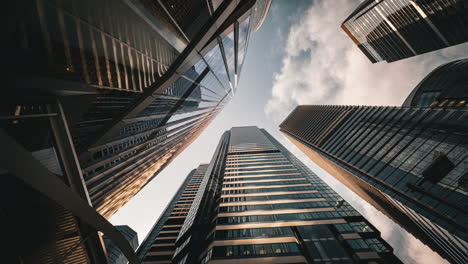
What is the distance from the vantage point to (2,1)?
14.9 feet

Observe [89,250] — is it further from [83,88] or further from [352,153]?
[352,153]

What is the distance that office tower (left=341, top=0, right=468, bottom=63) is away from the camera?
4138 centimetres

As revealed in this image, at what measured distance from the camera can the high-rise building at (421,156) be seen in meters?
21.5

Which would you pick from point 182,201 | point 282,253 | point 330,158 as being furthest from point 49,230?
point 182,201

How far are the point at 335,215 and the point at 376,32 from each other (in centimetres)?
6994

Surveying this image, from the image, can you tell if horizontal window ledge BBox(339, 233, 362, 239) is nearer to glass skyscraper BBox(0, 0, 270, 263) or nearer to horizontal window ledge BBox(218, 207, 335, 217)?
horizontal window ledge BBox(218, 207, 335, 217)

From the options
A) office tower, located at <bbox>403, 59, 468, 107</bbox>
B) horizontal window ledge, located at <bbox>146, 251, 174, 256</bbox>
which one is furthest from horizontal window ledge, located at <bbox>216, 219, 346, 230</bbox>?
office tower, located at <bbox>403, 59, 468, 107</bbox>

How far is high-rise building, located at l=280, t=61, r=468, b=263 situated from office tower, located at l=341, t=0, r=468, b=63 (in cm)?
1016

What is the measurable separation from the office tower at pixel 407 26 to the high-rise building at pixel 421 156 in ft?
33.3

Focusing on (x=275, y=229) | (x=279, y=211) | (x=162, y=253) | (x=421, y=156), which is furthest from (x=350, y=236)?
(x=162, y=253)

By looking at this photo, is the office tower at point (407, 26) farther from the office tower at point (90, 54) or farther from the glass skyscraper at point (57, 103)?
the glass skyscraper at point (57, 103)

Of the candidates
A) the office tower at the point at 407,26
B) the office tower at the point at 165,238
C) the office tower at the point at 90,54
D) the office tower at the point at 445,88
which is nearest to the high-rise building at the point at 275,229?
the office tower at the point at 165,238

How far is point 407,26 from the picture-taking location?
50.3 meters

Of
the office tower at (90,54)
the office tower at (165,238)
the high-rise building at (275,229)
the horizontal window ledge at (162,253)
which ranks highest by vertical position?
the office tower at (90,54)
